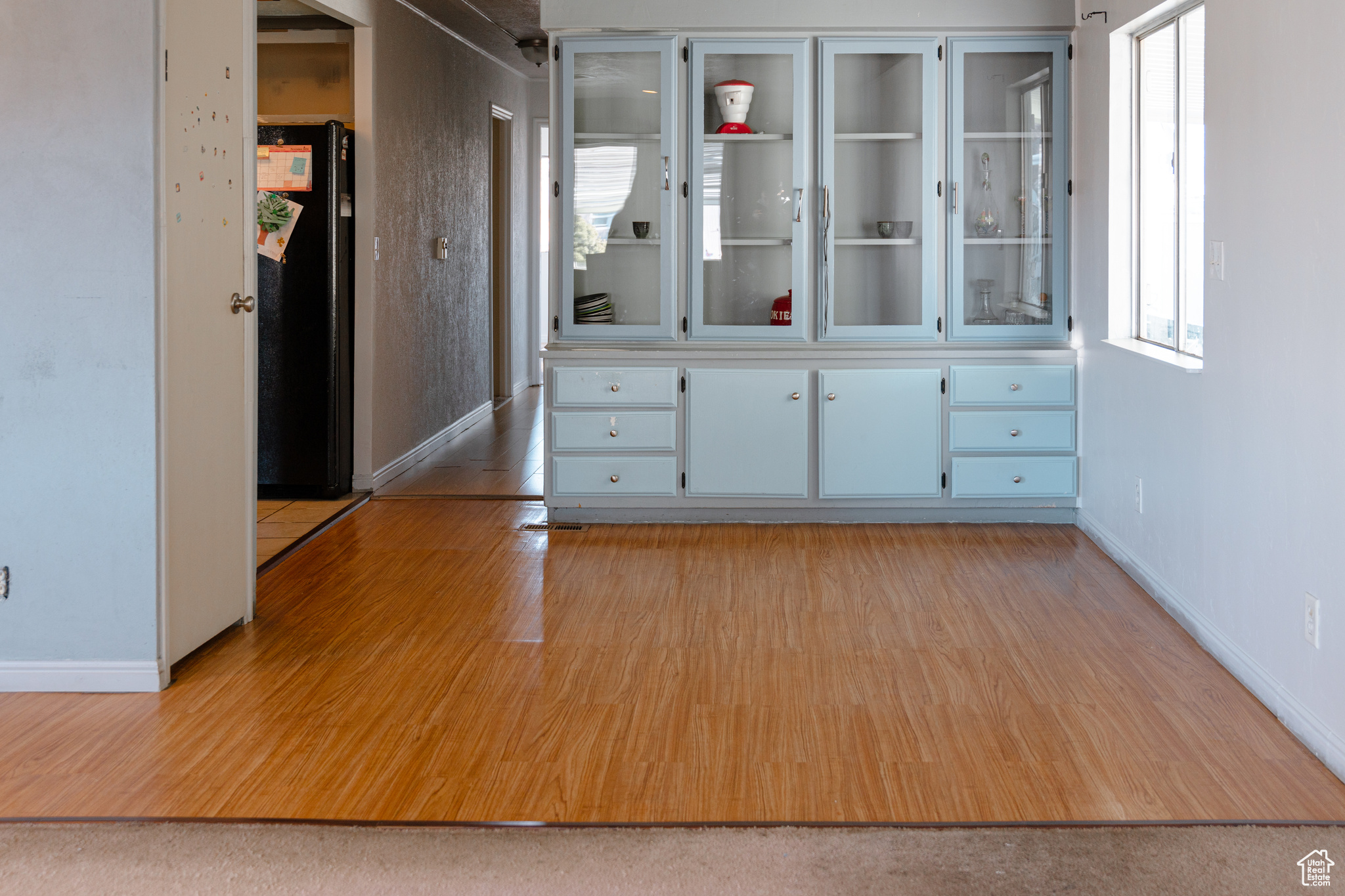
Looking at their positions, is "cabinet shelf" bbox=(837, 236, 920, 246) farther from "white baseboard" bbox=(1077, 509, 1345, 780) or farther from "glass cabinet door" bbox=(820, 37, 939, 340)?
"white baseboard" bbox=(1077, 509, 1345, 780)

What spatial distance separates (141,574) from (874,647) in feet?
6.56

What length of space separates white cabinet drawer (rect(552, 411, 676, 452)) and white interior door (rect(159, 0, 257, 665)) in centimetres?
158

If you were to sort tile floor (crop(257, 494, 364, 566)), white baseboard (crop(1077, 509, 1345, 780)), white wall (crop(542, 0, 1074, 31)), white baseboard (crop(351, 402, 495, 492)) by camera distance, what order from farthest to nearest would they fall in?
white baseboard (crop(351, 402, 495, 492)) < white wall (crop(542, 0, 1074, 31)) < tile floor (crop(257, 494, 364, 566)) < white baseboard (crop(1077, 509, 1345, 780))

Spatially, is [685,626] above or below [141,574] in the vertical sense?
below

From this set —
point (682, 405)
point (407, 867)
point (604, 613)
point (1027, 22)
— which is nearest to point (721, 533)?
point (682, 405)

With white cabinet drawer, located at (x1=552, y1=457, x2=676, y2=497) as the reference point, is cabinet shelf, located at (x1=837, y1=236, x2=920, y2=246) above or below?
above

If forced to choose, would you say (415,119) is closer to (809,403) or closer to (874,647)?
(809,403)

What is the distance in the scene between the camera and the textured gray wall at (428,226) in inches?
235

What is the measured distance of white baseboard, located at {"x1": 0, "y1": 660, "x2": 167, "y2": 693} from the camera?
123 inches

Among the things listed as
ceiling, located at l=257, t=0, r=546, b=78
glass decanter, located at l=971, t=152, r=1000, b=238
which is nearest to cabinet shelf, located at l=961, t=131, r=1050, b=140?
glass decanter, located at l=971, t=152, r=1000, b=238

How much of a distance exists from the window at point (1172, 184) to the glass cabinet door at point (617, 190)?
6.05 ft

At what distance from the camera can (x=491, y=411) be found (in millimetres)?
8688

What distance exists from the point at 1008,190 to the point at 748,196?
3.57ft
